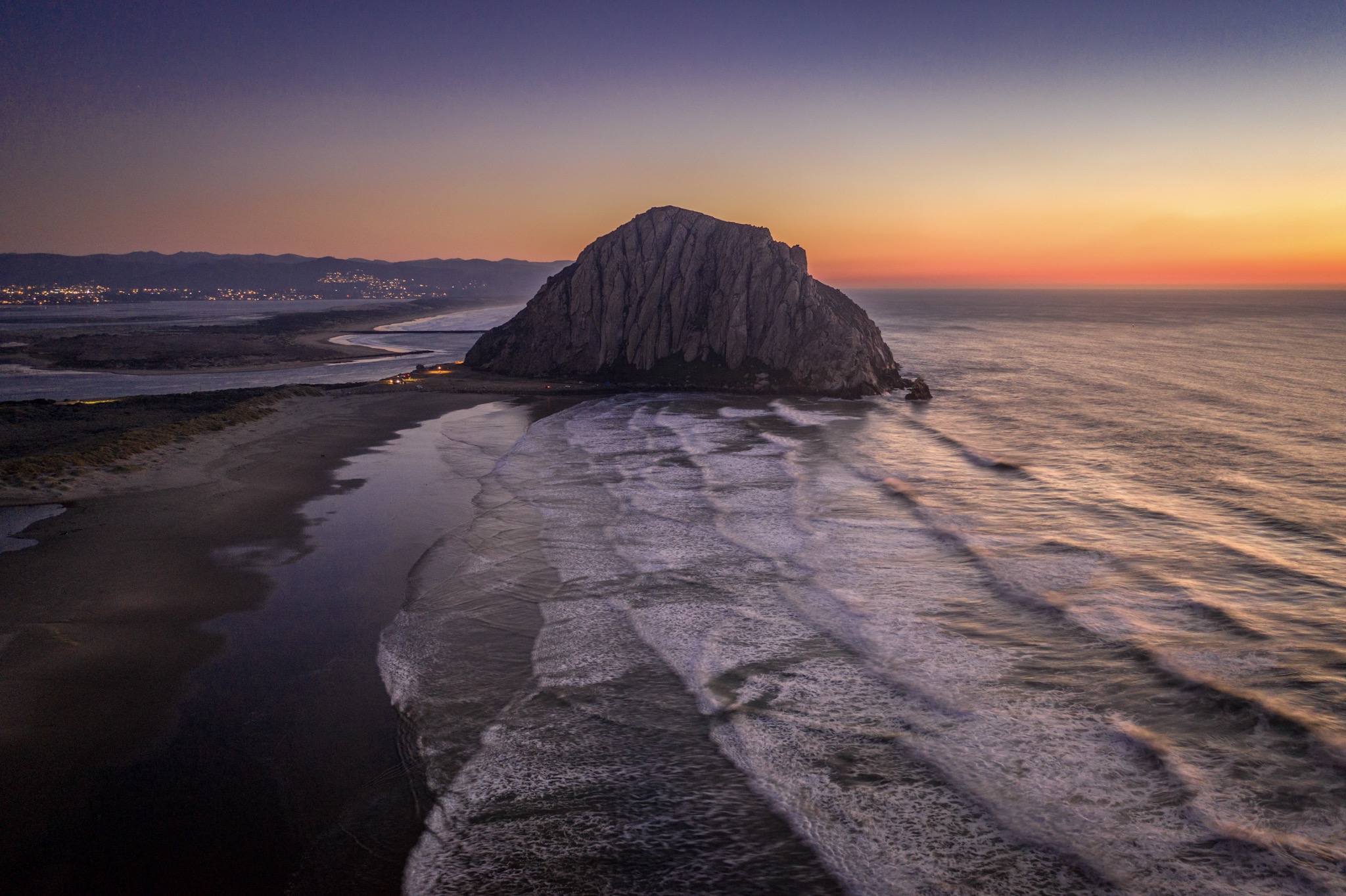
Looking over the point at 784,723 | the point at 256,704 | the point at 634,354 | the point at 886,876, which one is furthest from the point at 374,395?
the point at 886,876

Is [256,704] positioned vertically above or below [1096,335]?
below

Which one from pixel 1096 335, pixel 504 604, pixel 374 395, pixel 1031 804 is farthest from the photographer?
pixel 1096 335

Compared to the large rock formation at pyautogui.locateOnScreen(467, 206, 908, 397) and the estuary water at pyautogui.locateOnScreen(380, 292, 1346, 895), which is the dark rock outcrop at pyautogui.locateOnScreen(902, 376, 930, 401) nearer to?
the large rock formation at pyautogui.locateOnScreen(467, 206, 908, 397)


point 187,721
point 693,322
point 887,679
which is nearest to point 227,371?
point 693,322

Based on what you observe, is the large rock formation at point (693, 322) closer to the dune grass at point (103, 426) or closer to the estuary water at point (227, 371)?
the estuary water at point (227, 371)

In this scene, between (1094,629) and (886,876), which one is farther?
(1094,629)

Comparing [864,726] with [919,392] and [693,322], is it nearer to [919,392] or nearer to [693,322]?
[919,392]

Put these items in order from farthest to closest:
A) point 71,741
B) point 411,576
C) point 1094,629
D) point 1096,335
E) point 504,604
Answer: point 1096,335 < point 411,576 < point 504,604 < point 1094,629 < point 71,741

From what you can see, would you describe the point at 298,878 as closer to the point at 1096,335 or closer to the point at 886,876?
the point at 886,876
